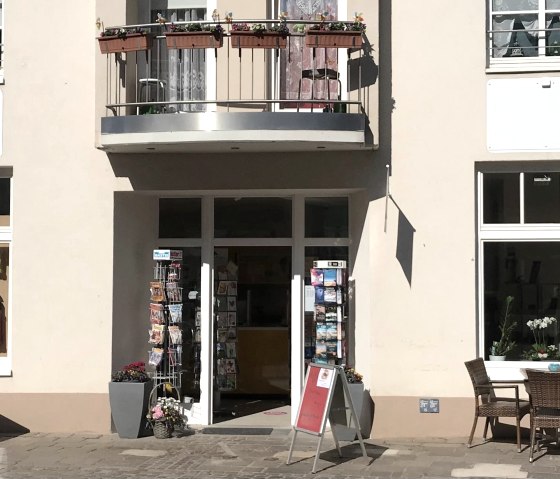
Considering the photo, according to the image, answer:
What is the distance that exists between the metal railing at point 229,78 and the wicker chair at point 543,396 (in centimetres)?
371

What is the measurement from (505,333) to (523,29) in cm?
365

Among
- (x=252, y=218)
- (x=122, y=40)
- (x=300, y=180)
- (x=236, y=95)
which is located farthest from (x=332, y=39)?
(x=252, y=218)

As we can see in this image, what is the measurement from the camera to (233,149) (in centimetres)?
1240

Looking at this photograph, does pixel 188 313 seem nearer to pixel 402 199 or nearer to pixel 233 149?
pixel 233 149

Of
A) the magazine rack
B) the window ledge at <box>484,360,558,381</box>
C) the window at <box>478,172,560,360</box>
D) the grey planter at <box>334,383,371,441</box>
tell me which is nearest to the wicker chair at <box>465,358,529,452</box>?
the window ledge at <box>484,360,558,381</box>

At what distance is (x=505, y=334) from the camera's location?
12.3 meters

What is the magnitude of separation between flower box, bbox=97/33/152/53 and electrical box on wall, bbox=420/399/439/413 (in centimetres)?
526

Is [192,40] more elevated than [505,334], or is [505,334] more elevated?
[192,40]

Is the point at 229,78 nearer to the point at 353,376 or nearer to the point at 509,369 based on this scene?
the point at 353,376

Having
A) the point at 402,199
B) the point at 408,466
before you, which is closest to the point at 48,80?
the point at 402,199

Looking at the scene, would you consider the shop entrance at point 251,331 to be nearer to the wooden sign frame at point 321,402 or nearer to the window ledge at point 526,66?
the wooden sign frame at point 321,402

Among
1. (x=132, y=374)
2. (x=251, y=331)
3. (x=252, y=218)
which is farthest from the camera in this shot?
(x=251, y=331)

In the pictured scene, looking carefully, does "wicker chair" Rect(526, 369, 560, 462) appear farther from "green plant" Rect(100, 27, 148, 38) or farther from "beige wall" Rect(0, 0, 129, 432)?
"green plant" Rect(100, 27, 148, 38)

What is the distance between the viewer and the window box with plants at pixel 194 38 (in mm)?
11766
